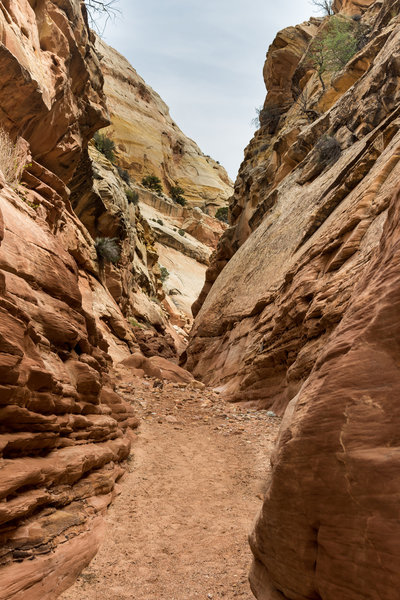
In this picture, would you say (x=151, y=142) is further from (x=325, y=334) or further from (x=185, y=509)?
(x=185, y=509)

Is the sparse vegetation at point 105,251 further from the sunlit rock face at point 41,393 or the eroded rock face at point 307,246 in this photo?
the sunlit rock face at point 41,393

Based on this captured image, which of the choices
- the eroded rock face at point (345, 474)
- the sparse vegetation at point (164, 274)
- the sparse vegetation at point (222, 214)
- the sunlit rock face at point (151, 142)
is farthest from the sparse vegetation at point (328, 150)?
the sparse vegetation at point (222, 214)

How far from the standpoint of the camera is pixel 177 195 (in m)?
63.6

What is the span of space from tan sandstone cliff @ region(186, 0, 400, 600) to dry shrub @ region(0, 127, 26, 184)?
8023 mm

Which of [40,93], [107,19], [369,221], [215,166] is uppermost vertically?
[215,166]

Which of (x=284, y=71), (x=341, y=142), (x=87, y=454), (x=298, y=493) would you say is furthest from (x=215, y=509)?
(x=284, y=71)

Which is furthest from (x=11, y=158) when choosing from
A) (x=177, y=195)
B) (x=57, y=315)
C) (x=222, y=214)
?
(x=177, y=195)

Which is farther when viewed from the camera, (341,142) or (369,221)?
(341,142)

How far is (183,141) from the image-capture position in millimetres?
75062

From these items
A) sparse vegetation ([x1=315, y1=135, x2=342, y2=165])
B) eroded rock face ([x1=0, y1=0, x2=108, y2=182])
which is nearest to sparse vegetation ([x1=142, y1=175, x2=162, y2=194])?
eroded rock face ([x1=0, y1=0, x2=108, y2=182])

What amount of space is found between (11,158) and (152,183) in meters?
51.3

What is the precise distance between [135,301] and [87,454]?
18336mm

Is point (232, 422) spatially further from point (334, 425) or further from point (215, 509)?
point (334, 425)

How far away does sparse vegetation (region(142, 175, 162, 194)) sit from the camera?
58.1m
